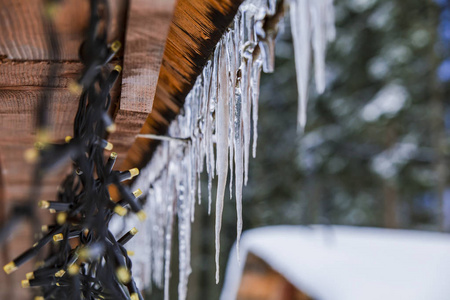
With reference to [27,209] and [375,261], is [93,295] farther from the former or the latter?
[375,261]

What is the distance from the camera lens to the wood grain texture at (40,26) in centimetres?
37

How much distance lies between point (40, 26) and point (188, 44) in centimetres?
19

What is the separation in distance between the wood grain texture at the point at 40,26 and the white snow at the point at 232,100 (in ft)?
0.51

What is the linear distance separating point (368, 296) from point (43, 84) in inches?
69.1

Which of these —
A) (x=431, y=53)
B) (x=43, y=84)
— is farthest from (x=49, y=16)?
(x=431, y=53)

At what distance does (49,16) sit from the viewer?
369 millimetres

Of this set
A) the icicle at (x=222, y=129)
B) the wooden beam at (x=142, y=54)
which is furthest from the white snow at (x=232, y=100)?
the wooden beam at (x=142, y=54)

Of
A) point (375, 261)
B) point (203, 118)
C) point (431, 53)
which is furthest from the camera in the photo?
point (431, 53)

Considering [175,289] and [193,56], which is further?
[175,289]

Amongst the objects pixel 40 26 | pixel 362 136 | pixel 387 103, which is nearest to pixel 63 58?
pixel 40 26

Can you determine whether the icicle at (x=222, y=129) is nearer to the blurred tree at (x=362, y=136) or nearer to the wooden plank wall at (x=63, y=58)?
the wooden plank wall at (x=63, y=58)

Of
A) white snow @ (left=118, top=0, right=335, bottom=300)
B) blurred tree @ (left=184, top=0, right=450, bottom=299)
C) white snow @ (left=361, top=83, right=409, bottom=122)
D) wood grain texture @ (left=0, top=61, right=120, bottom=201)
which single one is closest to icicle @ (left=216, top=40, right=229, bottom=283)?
white snow @ (left=118, top=0, right=335, bottom=300)

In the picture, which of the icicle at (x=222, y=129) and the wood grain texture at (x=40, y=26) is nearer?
the wood grain texture at (x=40, y=26)

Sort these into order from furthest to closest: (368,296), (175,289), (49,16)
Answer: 1. (175,289)
2. (368,296)
3. (49,16)
